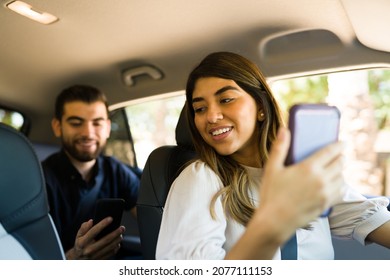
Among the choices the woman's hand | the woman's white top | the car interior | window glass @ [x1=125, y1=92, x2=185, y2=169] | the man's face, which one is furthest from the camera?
the man's face

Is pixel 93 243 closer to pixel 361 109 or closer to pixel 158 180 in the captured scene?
pixel 158 180

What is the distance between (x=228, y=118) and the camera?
97 cm

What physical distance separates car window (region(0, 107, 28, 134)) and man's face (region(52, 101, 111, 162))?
0.26 ft

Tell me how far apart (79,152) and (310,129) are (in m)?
0.63

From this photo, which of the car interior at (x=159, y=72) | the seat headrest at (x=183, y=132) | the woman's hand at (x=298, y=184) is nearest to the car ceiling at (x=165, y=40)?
the car interior at (x=159, y=72)

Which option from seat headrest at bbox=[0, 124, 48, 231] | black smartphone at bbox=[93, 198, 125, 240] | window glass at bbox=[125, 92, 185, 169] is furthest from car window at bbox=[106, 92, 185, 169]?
seat headrest at bbox=[0, 124, 48, 231]

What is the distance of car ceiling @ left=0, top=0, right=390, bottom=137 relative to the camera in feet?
3.41

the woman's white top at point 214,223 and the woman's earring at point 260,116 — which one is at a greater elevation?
the woman's earring at point 260,116

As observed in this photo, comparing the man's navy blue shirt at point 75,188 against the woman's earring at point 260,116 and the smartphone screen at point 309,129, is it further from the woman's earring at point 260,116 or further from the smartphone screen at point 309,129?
the smartphone screen at point 309,129

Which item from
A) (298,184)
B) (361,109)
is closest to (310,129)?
(298,184)

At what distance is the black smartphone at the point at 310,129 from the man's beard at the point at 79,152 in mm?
553

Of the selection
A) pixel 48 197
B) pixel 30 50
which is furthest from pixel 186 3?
pixel 48 197

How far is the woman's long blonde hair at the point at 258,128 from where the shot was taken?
3.18 feet

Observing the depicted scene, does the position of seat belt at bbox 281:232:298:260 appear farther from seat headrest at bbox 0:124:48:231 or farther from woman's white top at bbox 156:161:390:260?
seat headrest at bbox 0:124:48:231
